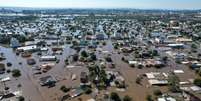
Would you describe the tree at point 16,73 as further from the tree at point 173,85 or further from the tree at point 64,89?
the tree at point 173,85

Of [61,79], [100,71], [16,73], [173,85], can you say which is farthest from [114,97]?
[16,73]

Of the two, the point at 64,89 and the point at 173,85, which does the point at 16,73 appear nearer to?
the point at 64,89

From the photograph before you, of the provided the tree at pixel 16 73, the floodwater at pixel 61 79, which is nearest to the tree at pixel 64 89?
the floodwater at pixel 61 79

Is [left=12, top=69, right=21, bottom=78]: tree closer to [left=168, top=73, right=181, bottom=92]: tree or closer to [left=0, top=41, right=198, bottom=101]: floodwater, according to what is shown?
[left=0, top=41, right=198, bottom=101]: floodwater

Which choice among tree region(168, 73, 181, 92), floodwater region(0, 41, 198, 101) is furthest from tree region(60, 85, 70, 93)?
tree region(168, 73, 181, 92)

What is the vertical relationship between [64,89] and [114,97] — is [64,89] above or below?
below

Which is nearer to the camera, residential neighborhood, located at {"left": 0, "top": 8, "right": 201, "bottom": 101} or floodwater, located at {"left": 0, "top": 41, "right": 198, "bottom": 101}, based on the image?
residential neighborhood, located at {"left": 0, "top": 8, "right": 201, "bottom": 101}

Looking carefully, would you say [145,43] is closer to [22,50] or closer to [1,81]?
[22,50]

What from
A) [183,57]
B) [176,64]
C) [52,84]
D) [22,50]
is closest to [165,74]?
[176,64]

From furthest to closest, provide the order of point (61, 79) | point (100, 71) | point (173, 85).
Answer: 1. point (100, 71)
2. point (61, 79)
3. point (173, 85)

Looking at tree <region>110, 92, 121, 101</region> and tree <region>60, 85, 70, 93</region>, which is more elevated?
tree <region>110, 92, 121, 101</region>

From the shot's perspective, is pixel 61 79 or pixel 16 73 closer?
pixel 61 79
